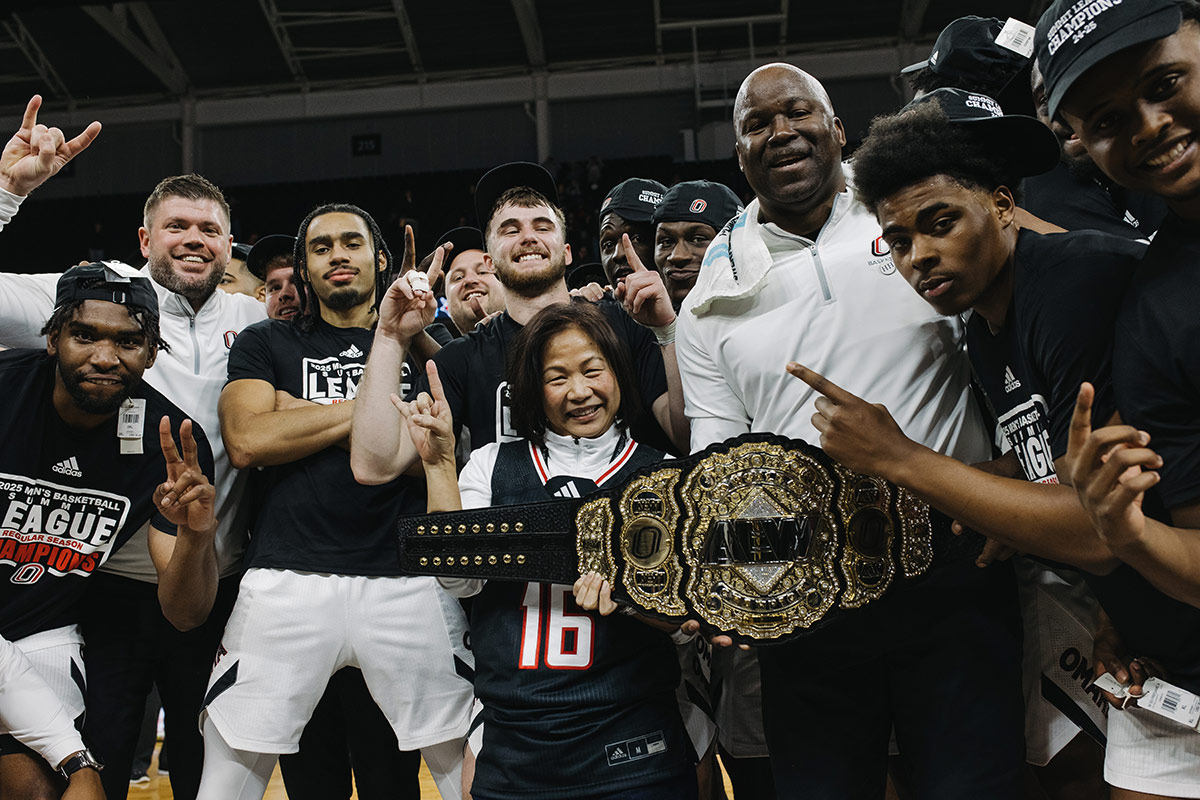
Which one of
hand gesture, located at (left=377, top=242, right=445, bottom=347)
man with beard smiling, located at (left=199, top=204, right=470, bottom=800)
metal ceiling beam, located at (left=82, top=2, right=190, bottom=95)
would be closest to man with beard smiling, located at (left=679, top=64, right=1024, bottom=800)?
hand gesture, located at (left=377, top=242, right=445, bottom=347)

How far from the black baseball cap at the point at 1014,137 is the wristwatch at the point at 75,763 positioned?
2370 millimetres

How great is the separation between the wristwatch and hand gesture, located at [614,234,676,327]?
1.69 metres

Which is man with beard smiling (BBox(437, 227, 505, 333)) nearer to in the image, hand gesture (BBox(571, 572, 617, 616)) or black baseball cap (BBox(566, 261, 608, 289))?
black baseball cap (BBox(566, 261, 608, 289))

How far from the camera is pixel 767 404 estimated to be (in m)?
1.93

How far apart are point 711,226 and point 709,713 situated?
4.58 ft

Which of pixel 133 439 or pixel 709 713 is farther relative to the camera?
pixel 133 439

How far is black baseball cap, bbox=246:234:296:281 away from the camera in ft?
12.4

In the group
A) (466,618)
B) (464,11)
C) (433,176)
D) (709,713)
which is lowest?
(709,713)

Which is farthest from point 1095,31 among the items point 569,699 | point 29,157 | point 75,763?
point 75,763

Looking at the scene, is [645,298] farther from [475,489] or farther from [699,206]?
[699,206]

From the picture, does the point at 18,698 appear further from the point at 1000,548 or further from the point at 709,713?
the point at 1000,548

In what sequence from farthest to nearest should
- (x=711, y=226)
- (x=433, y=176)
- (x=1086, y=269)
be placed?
1. (x=433, y=176)
2. (x=711, y=226)
3. (x=1086, y=269)

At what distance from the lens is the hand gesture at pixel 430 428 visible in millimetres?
2064

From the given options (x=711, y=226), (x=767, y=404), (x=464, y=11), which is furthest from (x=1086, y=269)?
(x=464, y=11)
